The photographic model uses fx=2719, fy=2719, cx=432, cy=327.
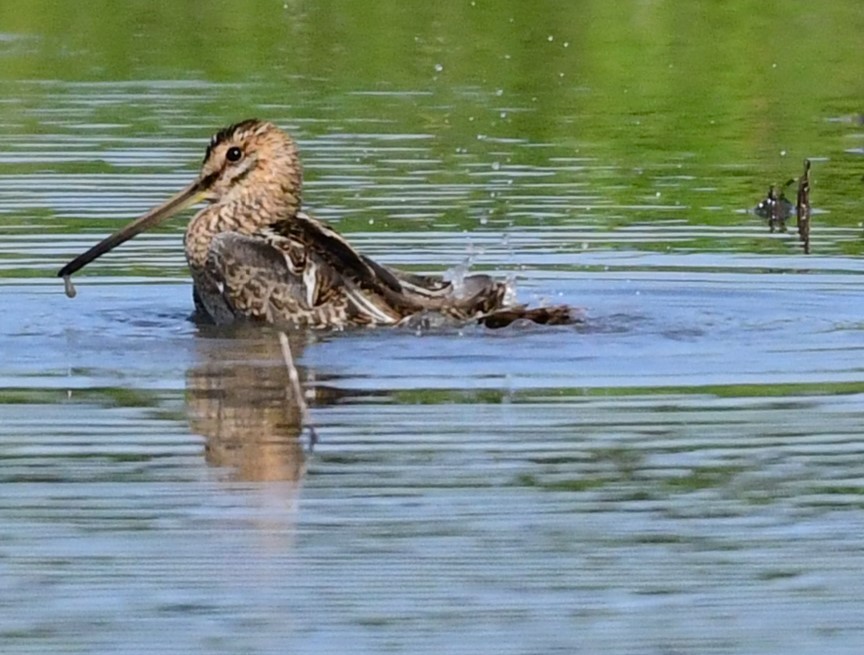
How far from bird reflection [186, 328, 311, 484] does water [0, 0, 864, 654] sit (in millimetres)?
23

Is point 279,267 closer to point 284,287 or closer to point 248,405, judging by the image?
point 284,287

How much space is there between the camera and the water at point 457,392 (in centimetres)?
685

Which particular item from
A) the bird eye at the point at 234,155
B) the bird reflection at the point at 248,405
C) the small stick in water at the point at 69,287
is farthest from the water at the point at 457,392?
the bird eye at the point at 234,155

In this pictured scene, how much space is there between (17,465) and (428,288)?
331cm

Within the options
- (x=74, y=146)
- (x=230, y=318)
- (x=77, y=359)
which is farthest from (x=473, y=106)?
(x=77, y=359)

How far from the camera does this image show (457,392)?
9609mm

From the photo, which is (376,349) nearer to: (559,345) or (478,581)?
(559,345)

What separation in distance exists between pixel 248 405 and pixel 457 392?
745mm

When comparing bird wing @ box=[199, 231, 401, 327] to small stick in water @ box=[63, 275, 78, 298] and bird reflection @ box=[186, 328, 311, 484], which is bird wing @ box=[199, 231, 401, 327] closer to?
bird reflection @ box=[186, 328, 311, 484]

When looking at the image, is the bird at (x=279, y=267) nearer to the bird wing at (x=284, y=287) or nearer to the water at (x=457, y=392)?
the bird wing at (x=284, y=287)

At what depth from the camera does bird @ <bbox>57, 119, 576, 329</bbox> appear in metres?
11.3

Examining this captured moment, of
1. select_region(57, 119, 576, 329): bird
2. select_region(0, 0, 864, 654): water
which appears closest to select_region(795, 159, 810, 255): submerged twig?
select_region(0, 0, 864, 654): water

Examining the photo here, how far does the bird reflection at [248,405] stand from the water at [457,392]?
2 cm

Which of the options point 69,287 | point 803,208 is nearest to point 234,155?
point 69,287
